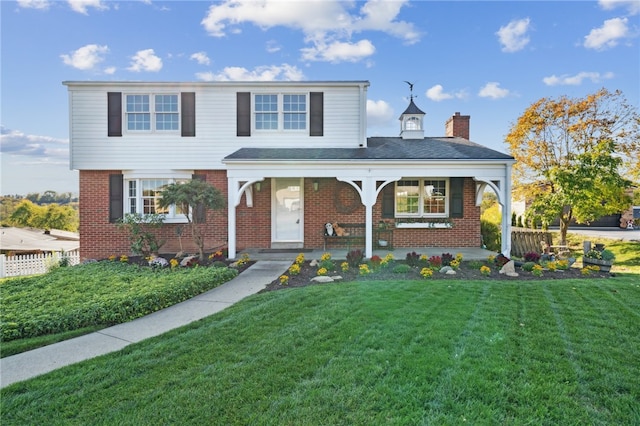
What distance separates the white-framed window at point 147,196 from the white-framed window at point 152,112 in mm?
1751

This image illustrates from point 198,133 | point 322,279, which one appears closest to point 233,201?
point 198,133

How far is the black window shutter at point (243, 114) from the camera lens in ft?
37.5

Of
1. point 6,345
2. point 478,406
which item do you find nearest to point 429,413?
point 478,406

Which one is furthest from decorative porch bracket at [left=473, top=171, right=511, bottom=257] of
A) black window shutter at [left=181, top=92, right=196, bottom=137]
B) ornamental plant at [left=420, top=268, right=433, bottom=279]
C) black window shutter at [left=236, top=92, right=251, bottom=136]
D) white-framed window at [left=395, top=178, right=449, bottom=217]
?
black window shutter at [left=181, top=92, right=196, bottom=137]

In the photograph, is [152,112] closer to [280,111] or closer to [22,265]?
[280,111]

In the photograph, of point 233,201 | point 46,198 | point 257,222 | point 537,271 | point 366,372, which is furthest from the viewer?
point 46,198

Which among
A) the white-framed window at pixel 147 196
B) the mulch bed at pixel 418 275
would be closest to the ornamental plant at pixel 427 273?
the mulch bed at pixel 418 275

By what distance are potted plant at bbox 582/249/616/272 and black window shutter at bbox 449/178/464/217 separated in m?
3.78

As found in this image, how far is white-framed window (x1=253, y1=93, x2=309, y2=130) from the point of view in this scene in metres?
11.5

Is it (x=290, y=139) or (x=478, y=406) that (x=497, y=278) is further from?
(x=290, y=139)

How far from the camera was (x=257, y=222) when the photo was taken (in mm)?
11711

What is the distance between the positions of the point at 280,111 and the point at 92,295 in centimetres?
785

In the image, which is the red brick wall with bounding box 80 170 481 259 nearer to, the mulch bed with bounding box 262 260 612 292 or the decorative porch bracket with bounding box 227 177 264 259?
the decorative porch bracket with bounding box 227 177 264 259

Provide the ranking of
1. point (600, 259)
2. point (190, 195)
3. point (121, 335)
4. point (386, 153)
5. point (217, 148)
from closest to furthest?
1. point (121, 335)
2. point (600, 259)
3. point (190, 195)
4. point (386, 153)
5. point (217, 148)
